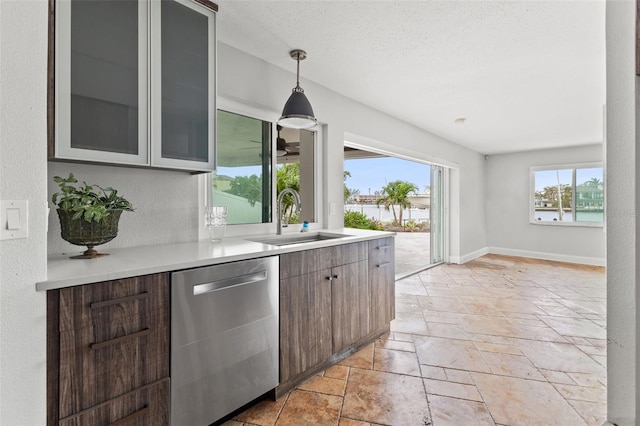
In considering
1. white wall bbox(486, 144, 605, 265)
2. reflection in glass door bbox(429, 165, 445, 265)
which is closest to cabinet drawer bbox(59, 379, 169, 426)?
reflection in glass door bbox(429, 165, 445, 265)

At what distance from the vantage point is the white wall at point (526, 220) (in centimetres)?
635

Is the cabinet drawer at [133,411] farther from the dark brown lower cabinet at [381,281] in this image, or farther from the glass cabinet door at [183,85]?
the dark brown lower cabinet at [381,281]

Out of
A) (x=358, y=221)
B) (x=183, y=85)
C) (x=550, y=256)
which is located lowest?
(x=550, y=256)

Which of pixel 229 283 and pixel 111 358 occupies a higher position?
pixel 229 283

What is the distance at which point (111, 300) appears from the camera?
1.22 m

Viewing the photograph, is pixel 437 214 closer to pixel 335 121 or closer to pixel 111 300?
pixel 335 121

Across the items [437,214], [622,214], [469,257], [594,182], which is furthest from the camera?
[469,257]

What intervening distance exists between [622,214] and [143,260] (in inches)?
71.1

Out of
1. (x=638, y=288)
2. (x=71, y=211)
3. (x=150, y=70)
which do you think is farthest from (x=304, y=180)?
(x=638, y=288)

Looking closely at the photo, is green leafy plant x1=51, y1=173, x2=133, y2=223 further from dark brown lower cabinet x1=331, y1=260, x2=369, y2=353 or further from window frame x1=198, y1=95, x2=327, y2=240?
dark brown lower cabinet x1=331, y1=260, x2=369, y2=353

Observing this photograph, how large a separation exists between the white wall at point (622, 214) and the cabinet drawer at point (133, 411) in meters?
1.65
